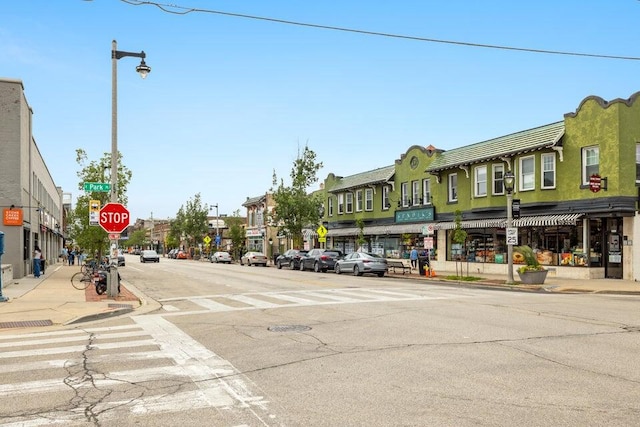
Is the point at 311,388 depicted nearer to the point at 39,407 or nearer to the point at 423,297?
the point at 39,407

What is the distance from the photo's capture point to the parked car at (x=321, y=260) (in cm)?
3641

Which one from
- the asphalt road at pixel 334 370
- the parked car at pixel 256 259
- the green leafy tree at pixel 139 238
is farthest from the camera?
the green leafy tree at pixel 139 238

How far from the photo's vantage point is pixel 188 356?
330 inches

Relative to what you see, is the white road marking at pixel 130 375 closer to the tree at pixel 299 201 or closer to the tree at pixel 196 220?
the tree at pixel 299 201

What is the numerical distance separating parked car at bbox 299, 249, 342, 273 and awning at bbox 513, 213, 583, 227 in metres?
12.1

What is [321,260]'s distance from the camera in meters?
36.7

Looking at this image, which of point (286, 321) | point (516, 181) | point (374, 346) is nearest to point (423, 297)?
point (286, 321)

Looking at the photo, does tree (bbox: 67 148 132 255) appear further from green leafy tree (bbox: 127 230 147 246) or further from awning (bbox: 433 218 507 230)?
green leafy tree (bbox: 127 230 147 246)

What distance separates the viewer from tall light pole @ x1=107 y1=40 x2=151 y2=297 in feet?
57.1

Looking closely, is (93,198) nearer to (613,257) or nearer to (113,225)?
(113,225)

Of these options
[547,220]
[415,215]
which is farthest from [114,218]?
[415,215]

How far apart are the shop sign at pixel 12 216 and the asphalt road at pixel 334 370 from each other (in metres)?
16.1

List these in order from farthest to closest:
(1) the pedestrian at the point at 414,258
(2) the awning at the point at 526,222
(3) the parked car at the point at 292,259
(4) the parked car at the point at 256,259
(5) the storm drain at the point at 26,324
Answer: (4) the parked car at the point at 256,259 < (3) the parked car at the point at 292,259 < (1) the pedestrian at the point at 414,258 < (2) the awning at the point at 526,222 < (5) the storm drain at the point at 26,324

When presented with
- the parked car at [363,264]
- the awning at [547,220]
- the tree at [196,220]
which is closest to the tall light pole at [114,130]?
the parked car at [363,264]
